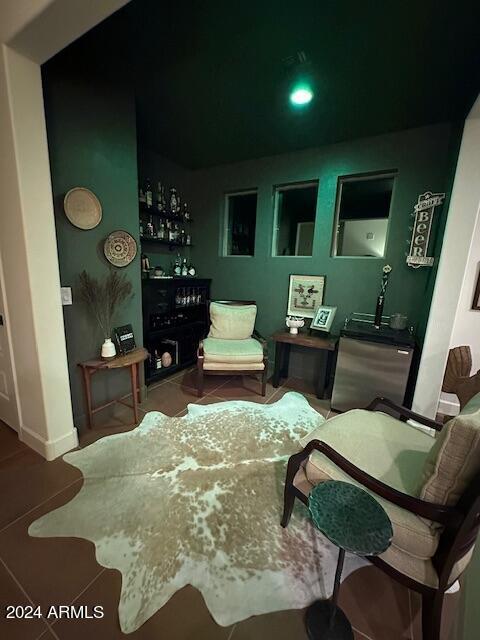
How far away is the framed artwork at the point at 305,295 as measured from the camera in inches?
127

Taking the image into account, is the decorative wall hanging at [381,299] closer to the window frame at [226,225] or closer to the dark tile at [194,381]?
the window frame at [226,225]

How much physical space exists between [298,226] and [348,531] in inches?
162

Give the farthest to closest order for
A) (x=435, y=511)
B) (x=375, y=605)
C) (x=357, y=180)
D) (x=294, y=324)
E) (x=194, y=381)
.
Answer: (x=194, y=381)
(x=294, y=324)
(x=357, y=180)
(x=375, y=605)
(x=435, y=511)

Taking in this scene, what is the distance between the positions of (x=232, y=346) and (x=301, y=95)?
2.33 m

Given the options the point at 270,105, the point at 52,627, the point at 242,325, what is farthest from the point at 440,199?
the point at 52,627

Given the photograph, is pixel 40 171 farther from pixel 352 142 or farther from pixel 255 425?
pixel 352 142

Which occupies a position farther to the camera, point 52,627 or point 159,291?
point 159,291

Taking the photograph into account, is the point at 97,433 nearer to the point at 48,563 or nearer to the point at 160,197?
the point at 48,563

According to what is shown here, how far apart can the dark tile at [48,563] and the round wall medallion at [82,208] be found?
1948mm

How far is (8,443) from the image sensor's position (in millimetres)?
2002

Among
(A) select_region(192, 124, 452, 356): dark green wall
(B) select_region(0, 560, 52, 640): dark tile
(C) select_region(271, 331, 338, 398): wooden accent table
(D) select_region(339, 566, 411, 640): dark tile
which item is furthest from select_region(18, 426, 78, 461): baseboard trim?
(A) select_region(192, 124, 452, 356): dark green wall

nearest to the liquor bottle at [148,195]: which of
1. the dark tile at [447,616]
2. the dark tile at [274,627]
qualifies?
the dark tile at [274,627]

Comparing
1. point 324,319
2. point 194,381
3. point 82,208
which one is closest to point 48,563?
point 194,381

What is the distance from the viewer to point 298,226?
4254 millimetres
